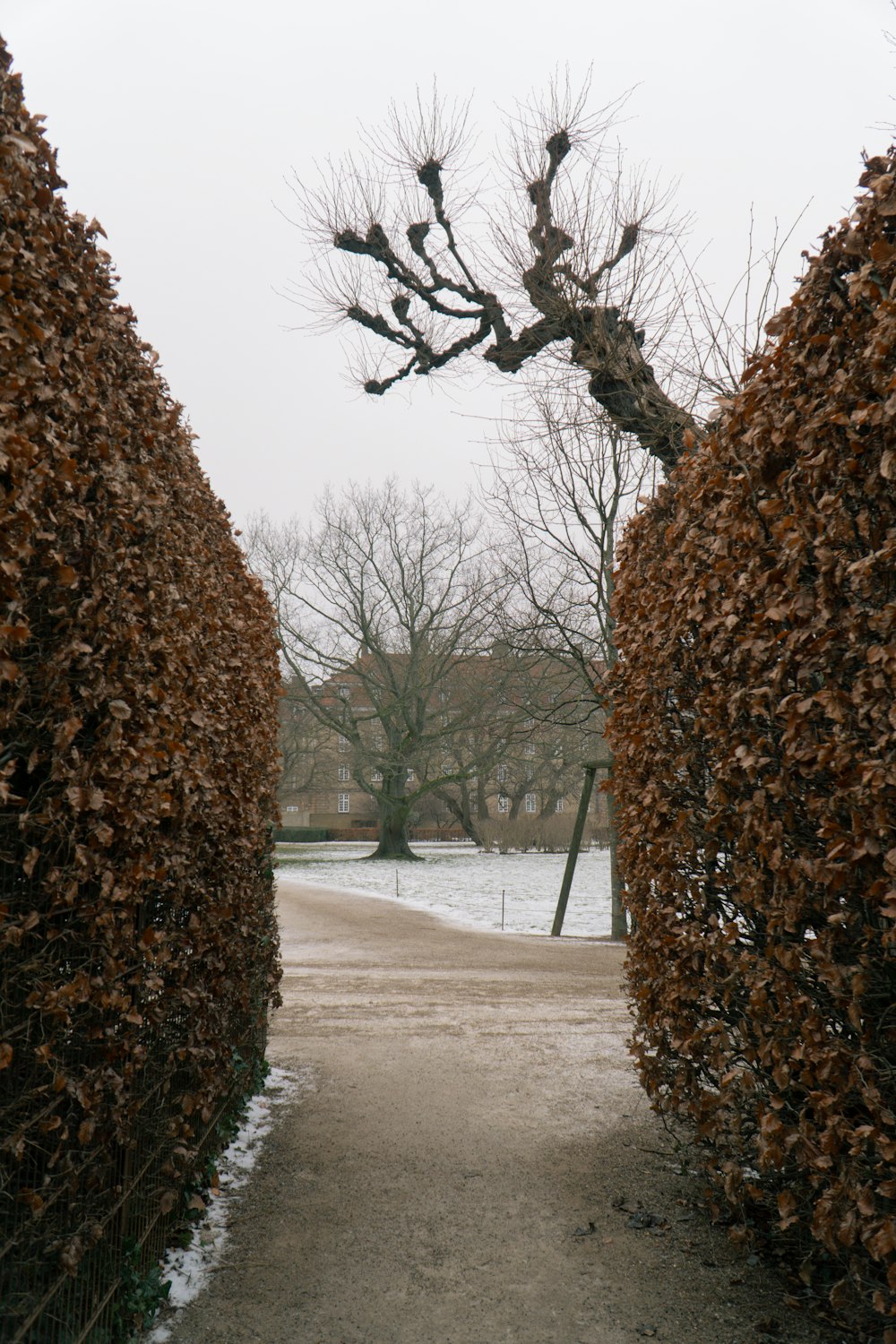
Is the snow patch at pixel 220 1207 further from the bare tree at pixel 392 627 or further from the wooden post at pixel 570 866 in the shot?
the bare tree at pixel 392 627

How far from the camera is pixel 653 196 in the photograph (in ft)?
33.0

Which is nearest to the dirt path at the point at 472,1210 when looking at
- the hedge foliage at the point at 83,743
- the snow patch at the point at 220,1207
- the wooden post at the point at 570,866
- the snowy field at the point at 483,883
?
the snow patch at the point at 220,1207

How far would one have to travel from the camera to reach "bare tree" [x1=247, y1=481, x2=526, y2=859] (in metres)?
32.3

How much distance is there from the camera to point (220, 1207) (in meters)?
4.47

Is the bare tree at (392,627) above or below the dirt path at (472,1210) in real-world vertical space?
above

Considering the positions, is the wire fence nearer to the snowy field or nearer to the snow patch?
the snow patch

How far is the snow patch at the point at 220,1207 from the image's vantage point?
362 centimetres

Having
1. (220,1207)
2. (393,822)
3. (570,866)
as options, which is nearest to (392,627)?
(393,822)

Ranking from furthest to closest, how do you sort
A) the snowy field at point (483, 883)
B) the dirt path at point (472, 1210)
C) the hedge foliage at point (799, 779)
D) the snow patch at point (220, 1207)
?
1. the snowy field at point (483, 883)
2. the snow patch at point (220, 1207)
3. the dirt path at point (472, 1210)
4. the hedge foliage at point (799, 779)

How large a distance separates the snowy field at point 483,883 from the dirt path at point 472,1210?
8.91m

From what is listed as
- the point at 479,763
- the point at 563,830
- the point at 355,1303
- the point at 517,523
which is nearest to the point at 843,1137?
the point at 355,1303

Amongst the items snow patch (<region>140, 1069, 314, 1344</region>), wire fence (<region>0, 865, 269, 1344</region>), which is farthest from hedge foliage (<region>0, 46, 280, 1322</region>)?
snow patch (<region>140, 1069, 314, 1344</region>)

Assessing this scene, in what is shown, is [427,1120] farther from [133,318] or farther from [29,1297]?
[133,318]

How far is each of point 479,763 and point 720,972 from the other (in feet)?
96.6
